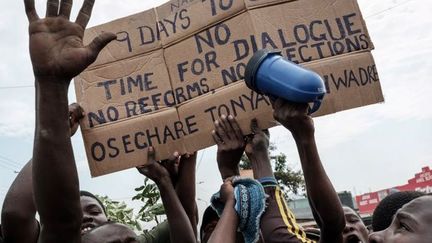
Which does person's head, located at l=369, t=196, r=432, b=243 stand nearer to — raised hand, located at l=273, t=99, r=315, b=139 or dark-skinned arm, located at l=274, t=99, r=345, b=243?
dark-skinned arm, located at l=274, t=99, r=345, b=243

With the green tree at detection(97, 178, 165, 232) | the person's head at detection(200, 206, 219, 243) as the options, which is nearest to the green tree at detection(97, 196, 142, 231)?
the green tree at detection(97, 178, 165, 232)

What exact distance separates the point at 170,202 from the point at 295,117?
3.39ft

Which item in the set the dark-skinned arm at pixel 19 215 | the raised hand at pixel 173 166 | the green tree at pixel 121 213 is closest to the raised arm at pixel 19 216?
the dark-skinned arm at pixel 19 215

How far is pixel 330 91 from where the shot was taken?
7.48ft

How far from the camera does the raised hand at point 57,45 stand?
65.4 inches

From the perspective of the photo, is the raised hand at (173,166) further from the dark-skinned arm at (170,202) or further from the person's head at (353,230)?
the person's head at (353,230)

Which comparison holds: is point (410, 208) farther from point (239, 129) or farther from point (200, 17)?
point (200, 17)

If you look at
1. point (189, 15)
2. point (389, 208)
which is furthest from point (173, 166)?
point (389, 208)

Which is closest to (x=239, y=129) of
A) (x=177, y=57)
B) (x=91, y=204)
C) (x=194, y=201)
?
(x=177, y=57)

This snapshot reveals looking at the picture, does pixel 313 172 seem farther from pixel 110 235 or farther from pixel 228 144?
pixel 110 235

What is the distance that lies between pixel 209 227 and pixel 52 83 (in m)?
1.61

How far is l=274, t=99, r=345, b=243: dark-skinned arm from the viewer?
6.01 ft

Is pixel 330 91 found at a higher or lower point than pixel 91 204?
higher

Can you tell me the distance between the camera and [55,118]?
1.67 m
